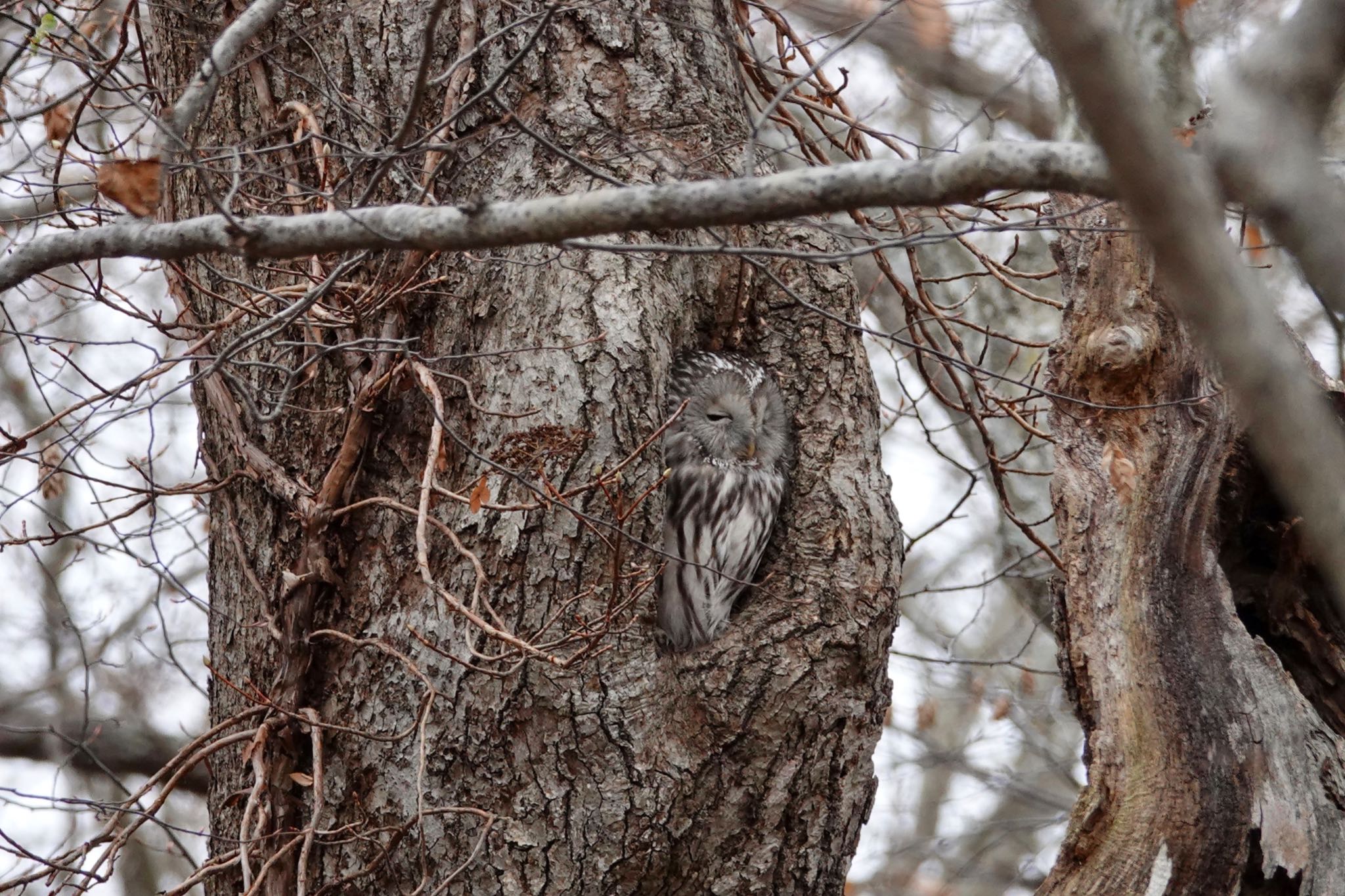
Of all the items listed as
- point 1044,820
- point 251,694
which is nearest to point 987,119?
point 251,694

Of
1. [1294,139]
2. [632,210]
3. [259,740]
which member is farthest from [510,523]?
[1294,139]

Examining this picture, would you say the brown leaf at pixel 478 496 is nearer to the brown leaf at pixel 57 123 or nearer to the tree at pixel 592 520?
the tree at pixel 592 520

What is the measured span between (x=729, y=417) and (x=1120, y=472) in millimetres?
1481

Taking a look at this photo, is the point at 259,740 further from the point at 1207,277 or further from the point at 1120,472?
the point at 1207,277

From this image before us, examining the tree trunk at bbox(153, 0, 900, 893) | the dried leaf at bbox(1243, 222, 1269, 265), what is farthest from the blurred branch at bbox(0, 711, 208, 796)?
the dried leaf at bbox(1243, 222, 1269, 265)

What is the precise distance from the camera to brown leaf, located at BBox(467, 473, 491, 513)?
9.39 feet

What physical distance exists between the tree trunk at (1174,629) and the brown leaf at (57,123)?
2590mm

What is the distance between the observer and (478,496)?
2.90 metres

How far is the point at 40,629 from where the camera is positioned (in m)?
7.66

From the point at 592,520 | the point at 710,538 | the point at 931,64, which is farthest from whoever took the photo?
the point at 710,538

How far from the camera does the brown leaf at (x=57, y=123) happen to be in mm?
3332

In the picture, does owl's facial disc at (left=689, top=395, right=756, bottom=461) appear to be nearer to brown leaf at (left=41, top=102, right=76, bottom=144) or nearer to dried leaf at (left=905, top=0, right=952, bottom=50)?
dried leaf at (left=905, top=0, right=952, bottom=50)

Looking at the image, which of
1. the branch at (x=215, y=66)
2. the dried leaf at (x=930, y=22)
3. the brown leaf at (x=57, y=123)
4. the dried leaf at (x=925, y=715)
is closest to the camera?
the branch at (x=215, y=66)

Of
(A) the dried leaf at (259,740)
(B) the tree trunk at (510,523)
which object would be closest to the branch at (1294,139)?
(B) the tree trunk at (510,523)
